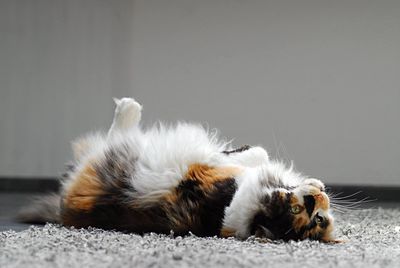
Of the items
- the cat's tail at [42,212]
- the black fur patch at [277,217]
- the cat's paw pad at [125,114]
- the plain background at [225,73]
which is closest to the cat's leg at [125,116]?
the cat's paw pad at [125,114]

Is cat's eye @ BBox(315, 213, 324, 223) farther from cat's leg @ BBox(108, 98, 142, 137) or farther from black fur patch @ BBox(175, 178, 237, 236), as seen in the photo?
cat's leg @ BBox(108, 98, 142, 137)

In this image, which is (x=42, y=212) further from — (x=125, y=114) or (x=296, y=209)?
(x=296, y=209)

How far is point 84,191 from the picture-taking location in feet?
5.74

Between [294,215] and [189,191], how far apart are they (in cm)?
27

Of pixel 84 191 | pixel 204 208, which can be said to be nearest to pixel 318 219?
pixel 204 208

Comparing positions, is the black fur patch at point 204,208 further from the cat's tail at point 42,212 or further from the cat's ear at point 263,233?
the cat's tail at point 42,212

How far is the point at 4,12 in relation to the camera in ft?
12.5

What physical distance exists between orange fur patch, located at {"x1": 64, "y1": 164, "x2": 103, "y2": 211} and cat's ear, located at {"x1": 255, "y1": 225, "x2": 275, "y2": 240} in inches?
16.8

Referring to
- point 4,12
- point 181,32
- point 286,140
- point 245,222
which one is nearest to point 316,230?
point 245,222

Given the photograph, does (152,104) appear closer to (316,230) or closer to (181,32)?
(181,32)

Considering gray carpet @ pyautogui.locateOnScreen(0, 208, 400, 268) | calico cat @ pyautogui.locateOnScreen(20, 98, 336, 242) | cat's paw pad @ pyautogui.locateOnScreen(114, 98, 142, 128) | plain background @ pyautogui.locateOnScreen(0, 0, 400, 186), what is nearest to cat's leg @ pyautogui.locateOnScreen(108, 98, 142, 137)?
cat's paw pad @ pyautogui.locateOnScreen(114, 98, 142, 128)

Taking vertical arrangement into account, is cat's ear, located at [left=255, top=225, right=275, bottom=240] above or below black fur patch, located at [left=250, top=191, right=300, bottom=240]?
below

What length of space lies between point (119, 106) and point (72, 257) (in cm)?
91

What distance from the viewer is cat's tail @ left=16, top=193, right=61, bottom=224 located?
6.60 feet
